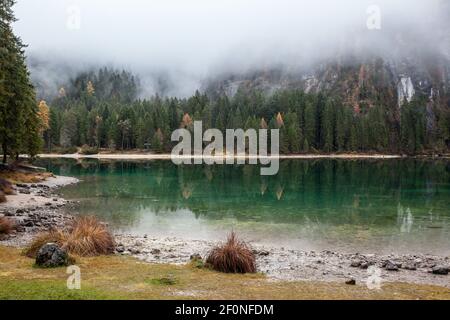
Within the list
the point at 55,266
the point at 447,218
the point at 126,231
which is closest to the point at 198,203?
the point at 126,231

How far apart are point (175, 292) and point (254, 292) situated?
104 inches

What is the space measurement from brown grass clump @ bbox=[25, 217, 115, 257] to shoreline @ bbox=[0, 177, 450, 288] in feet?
3.69

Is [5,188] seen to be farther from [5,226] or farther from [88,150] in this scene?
[88,150]

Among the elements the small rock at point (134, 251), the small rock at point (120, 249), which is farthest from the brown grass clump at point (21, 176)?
the small rock at point (134, 251)

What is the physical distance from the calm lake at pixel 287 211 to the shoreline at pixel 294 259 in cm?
252

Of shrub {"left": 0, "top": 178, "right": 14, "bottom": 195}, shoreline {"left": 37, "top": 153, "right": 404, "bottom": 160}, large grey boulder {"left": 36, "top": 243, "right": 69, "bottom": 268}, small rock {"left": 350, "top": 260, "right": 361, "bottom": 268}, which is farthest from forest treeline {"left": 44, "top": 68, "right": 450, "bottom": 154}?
large grey boulder {"left": 36, "top": 243, "right": 69, "bottom": 268}

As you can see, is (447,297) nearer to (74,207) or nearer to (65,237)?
(65,237)

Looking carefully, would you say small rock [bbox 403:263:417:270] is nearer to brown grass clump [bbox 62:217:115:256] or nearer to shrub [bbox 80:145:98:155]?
brown grass clump [bbox 62:217:115:256]

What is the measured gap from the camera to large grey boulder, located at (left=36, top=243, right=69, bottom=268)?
1817cm

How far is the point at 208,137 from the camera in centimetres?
17050

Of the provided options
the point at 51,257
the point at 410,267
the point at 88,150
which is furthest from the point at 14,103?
the point at 88,150

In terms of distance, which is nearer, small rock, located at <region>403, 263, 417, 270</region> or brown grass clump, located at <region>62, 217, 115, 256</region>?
brown grass clump, located at <region>62, 217, 115, 256</region>

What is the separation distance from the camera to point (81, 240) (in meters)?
22.2

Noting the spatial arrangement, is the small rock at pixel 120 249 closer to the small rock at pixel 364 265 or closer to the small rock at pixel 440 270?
the small rock at pixel 364 265
